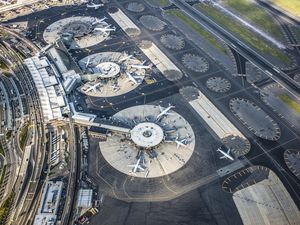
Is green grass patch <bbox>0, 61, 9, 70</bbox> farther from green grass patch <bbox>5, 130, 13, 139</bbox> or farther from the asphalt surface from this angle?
green grass patch <bbox>5, 130, 13, 139</bbox>

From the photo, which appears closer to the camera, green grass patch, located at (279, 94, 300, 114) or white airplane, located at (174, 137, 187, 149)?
white airplane, located at (174, 137, 187, 149)

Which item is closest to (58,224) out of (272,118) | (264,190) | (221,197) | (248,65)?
(221,197)

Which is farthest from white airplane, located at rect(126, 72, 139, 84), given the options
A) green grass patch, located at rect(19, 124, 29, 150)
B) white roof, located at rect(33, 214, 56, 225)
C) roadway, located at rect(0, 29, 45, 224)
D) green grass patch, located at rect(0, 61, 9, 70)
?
white roof, located at rect(33, 214, 56, 225)

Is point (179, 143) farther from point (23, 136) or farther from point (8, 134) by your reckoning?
point (8, 134)

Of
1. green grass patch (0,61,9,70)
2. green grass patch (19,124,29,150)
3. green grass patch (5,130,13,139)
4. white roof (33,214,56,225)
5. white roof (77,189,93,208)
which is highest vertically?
white roof (77,189,93,208)

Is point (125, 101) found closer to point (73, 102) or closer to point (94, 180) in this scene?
point (73, 102)

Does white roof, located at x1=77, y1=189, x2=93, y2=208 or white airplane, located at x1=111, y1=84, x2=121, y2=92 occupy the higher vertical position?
white airplane, located at x1=111, y1=84, x2=121, y2=92

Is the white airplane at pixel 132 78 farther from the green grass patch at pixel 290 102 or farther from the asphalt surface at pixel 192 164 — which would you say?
the green grass patch at pixel 290 102
